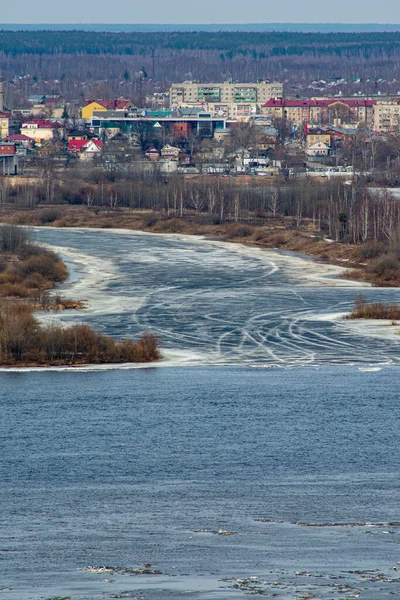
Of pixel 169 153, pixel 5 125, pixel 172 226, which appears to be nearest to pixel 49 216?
pixel 172 226

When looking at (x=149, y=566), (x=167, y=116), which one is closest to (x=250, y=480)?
(x=149, y=566)

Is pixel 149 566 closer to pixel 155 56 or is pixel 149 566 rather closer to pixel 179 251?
pixel 179 251

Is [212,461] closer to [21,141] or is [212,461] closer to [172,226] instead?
[172,226]

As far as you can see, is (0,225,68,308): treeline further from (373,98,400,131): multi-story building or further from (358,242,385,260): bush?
(373,98,400,131): multi-story building

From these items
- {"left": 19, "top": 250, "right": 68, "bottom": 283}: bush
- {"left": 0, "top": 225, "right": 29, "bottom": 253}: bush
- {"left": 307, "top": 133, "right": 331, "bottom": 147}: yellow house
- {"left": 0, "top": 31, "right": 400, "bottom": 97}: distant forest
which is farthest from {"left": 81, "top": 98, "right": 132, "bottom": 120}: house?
{"left": 19, "top": 250, "right": 68, "bottom": 283}: bush

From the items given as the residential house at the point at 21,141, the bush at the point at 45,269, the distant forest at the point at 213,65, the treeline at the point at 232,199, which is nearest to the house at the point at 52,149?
the residential house at the point at 21,141
